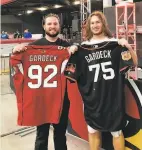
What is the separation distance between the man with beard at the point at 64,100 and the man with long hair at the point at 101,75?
6.5 inches

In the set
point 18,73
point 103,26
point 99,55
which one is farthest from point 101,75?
point 18,73

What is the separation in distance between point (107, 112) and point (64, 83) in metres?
0.50

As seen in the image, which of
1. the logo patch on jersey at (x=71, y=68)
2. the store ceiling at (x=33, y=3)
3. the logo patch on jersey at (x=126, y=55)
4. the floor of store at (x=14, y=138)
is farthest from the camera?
the store ceiling at (x=33, y=3)

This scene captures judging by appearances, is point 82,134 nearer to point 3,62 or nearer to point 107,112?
point 107,112

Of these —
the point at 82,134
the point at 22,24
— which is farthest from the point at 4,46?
the point at 22,24

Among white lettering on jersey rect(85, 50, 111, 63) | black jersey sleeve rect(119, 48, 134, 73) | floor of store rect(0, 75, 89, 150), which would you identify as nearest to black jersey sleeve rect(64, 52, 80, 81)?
white lettering on jersey rect(85, 50, 111, 63)

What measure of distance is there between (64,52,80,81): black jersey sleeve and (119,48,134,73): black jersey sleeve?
0.38 meters

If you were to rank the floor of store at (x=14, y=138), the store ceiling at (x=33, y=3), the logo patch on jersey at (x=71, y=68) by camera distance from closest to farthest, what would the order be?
Answer: the logo patch on jersey at (x=71, y=68)
the floor of store at (x=14, y=138)
the store ceiling at (x=33, y=3)

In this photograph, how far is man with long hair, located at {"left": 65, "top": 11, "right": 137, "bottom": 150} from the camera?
210 cm

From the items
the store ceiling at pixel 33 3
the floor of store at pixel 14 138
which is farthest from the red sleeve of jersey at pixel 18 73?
the store ceiling at pixel 33 3

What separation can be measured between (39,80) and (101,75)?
598mm

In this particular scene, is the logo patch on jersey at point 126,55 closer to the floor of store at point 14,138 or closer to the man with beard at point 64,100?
the man with beard at point 64,100

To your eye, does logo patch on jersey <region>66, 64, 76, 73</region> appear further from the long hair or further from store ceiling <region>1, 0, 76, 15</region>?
store ceiling <region>1, 0, 76, 15</region>

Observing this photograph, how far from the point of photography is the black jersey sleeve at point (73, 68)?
2.18m
